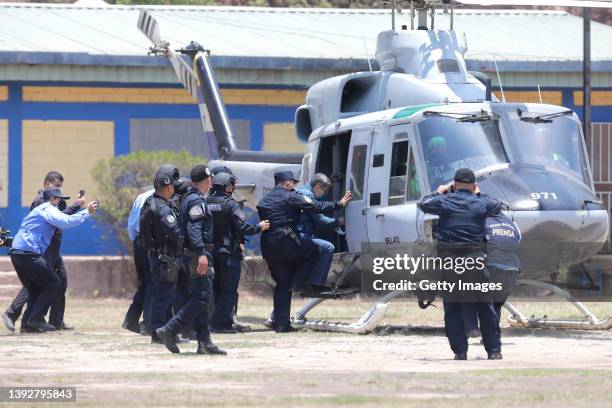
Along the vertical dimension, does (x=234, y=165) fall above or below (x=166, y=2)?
below

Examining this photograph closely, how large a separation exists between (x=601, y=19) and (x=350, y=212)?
96.9ft

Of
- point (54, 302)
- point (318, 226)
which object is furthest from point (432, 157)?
point (54, 302)

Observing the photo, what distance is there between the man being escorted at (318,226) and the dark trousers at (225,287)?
87 centimetres

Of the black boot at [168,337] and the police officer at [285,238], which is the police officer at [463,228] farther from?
the police officer at [285,238]

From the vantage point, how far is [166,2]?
4159 centimetres

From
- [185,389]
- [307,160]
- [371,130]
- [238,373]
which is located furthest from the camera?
[307,160]

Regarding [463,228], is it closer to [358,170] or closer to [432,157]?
[432,157]

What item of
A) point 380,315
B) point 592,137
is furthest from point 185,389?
point 592,137

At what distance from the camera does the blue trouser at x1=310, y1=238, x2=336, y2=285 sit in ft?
52.8

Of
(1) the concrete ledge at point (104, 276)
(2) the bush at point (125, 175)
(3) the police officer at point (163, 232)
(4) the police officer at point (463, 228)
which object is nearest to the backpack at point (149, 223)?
(3) the police officer at point (163, 232)

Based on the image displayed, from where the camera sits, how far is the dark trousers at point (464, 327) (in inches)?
487

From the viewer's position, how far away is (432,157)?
14984 millimetres

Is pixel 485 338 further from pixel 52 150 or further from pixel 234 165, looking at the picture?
pixel 52 150

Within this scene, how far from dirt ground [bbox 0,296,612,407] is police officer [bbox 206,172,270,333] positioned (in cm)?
40
